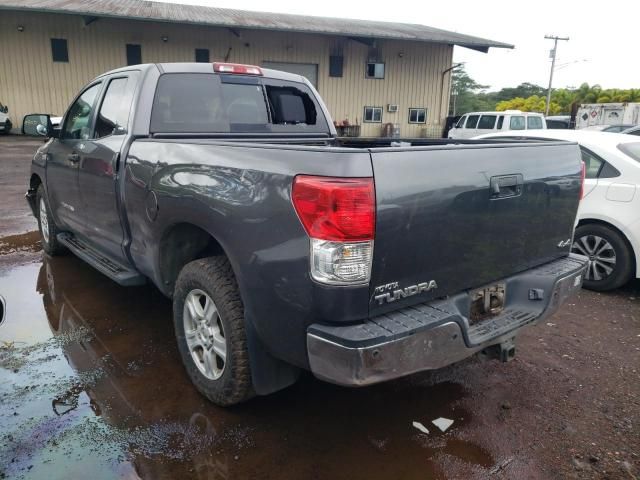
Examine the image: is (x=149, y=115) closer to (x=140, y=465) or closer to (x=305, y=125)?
(x=305, y=125)

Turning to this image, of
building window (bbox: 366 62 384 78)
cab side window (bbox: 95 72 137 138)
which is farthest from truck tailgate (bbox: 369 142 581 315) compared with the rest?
building window (bbox: 366 62 384 78)

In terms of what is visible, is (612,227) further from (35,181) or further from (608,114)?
(608,114)

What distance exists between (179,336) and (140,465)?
838 mm

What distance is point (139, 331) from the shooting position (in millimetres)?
3887

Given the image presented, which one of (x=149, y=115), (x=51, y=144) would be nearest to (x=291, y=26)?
(x=51, y=144)

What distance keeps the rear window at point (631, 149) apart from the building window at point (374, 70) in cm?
2090

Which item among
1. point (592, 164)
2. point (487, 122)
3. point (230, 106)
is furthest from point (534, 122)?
point (230, 106)

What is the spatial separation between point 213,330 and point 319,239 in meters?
1.09

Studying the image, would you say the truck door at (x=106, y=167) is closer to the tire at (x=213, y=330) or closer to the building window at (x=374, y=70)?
the tire at (x=213, y=330)

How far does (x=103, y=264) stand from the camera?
13.0 feet

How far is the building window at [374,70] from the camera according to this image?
24.6 metres

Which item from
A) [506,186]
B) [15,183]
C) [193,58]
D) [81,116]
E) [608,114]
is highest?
[193,58]

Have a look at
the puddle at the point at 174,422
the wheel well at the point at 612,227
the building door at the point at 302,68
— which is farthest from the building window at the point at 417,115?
the puddle at the point at 174,422

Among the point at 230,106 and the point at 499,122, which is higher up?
the point at 230,106
